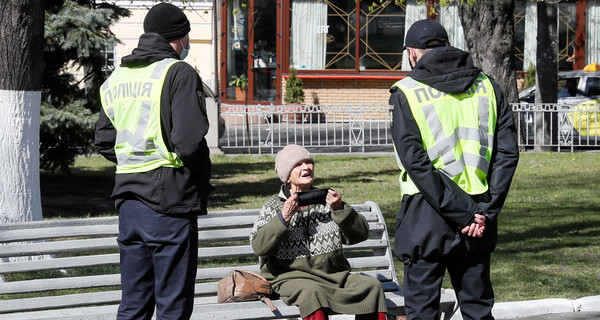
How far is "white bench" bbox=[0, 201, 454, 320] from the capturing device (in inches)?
198

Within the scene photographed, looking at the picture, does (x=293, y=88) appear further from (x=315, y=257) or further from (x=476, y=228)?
(x=476, y=228)

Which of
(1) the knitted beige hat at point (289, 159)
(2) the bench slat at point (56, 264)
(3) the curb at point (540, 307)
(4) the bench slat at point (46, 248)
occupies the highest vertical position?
(1) the knitted beige hat at point (289, 159)

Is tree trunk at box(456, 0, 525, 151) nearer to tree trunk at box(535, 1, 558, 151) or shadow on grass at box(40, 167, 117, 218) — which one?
tree trunk at box(535, 1, 558, 151)

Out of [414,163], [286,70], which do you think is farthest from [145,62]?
[286,70]

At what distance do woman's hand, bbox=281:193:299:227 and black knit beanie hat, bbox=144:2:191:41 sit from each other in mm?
1078

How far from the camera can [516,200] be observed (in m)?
11.5

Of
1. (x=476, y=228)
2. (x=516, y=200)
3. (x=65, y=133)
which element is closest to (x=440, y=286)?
(x=476, y=228)

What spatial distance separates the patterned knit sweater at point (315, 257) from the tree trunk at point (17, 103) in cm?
304

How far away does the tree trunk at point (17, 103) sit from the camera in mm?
7332

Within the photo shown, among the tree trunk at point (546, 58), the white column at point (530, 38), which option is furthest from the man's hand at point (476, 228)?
the white column at point (530, 38)

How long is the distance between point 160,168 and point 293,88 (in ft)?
73.0

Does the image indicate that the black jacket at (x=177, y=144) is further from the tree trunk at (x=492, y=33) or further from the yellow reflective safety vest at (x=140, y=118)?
the tree trunk at (x=492, y=33)

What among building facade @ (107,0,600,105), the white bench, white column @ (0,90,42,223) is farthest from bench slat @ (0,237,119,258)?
building facade @ (107,0,600,105)

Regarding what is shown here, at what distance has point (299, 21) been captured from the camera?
2702 cm
